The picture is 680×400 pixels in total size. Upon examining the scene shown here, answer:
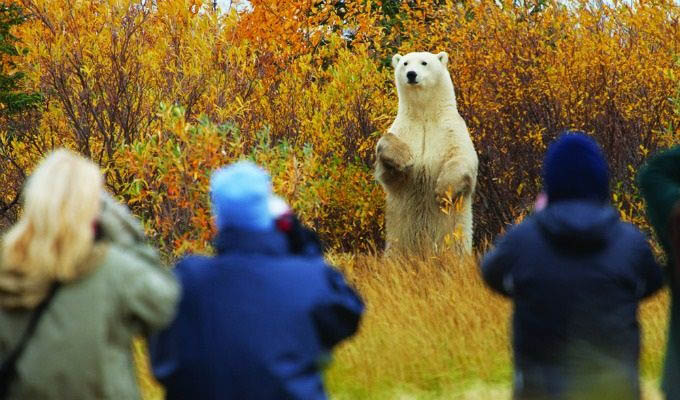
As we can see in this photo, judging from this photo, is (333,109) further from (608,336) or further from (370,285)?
(608,336)

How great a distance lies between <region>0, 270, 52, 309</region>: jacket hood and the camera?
9.11 feet

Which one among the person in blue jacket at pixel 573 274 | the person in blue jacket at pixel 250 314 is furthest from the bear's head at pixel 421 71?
the person in blue jacket at pixel 250 314

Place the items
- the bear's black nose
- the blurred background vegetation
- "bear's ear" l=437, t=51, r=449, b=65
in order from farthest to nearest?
"bear's ear" l=437, t=51, r=449, b=65 → the bear's black nose → the blurred background vegetation

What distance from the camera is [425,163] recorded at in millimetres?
9109

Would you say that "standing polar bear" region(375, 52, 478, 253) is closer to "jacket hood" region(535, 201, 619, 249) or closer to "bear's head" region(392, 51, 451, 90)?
"bear's head" region(392, 51, 451, 90)

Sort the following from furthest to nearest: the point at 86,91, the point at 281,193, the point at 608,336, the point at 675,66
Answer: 1. the point at 675,66
2. the point at 86,91
3. the point at 281,193
4. the point at 608,336

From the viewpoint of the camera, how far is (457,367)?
564 cm

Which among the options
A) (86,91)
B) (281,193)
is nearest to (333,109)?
(86,91)

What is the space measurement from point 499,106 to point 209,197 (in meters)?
4.46

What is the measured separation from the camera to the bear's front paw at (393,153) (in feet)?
28.8

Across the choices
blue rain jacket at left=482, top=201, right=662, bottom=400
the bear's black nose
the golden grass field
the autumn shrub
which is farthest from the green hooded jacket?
the bear's black nose

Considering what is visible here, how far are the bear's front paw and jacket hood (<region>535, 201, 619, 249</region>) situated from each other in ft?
18.4

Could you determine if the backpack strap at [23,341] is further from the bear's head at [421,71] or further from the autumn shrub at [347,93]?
the bear's head at [421,71]

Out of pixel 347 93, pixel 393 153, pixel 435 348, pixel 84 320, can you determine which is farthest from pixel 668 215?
pixel 347 93
